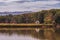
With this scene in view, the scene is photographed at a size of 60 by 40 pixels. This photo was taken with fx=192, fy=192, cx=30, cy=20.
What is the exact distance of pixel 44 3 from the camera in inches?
177

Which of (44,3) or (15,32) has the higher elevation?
(44,3)

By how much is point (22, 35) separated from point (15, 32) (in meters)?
0.18

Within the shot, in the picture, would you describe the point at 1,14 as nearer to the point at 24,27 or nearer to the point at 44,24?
the point at 24,27

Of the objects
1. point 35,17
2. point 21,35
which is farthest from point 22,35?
Answer: point 35,17

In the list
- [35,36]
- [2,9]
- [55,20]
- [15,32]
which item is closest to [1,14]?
[2,9]

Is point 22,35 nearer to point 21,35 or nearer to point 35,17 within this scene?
point 21,35

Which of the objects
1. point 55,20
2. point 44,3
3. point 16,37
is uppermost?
point 44,3

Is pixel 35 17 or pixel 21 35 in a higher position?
pixel 35 17

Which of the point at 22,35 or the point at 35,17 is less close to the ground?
the point at 35,17

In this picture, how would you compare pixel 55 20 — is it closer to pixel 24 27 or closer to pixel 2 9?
pixel 24 27

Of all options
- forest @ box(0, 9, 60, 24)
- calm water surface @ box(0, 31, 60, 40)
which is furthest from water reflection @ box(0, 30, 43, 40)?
forest @ box(0, 9, 60, 24)

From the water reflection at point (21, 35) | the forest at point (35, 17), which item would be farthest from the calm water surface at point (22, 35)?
the forest at point (35, 17)

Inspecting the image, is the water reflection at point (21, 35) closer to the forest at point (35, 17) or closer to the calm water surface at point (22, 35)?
the calm water surface at point (22, 35)

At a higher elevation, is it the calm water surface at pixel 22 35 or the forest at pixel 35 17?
the forest at pixel 35 17
